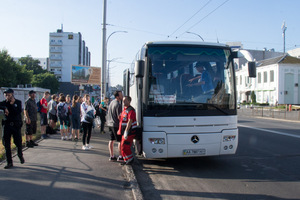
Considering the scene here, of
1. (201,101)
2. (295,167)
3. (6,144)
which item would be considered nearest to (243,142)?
(295,167)

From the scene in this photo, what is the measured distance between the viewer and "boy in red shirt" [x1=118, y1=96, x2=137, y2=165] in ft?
21.5

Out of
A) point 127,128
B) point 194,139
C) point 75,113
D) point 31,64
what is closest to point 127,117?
point 127,128

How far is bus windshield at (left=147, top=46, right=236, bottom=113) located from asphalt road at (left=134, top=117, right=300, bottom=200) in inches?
61.8

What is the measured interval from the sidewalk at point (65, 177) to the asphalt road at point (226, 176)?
1.92 feet

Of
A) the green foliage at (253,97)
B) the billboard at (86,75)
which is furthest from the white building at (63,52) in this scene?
the billboard at (86,75)

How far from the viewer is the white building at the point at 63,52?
95.4m

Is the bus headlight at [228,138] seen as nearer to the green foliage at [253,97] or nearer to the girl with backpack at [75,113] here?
the girl with backpack at [75,113]

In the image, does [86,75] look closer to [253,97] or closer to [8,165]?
[8,165]

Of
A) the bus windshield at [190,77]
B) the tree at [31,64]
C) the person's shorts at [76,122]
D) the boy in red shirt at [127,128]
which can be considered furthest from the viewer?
the tree at [31,64]

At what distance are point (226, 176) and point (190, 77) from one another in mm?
2406

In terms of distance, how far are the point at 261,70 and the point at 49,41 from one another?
72543 mm

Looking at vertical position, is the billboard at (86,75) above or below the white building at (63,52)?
below

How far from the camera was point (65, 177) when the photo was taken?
5617mm

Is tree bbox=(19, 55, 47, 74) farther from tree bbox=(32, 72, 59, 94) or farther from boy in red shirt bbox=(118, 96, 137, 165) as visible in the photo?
boy in red shirt bbox=(118, 96, 137, 165)
